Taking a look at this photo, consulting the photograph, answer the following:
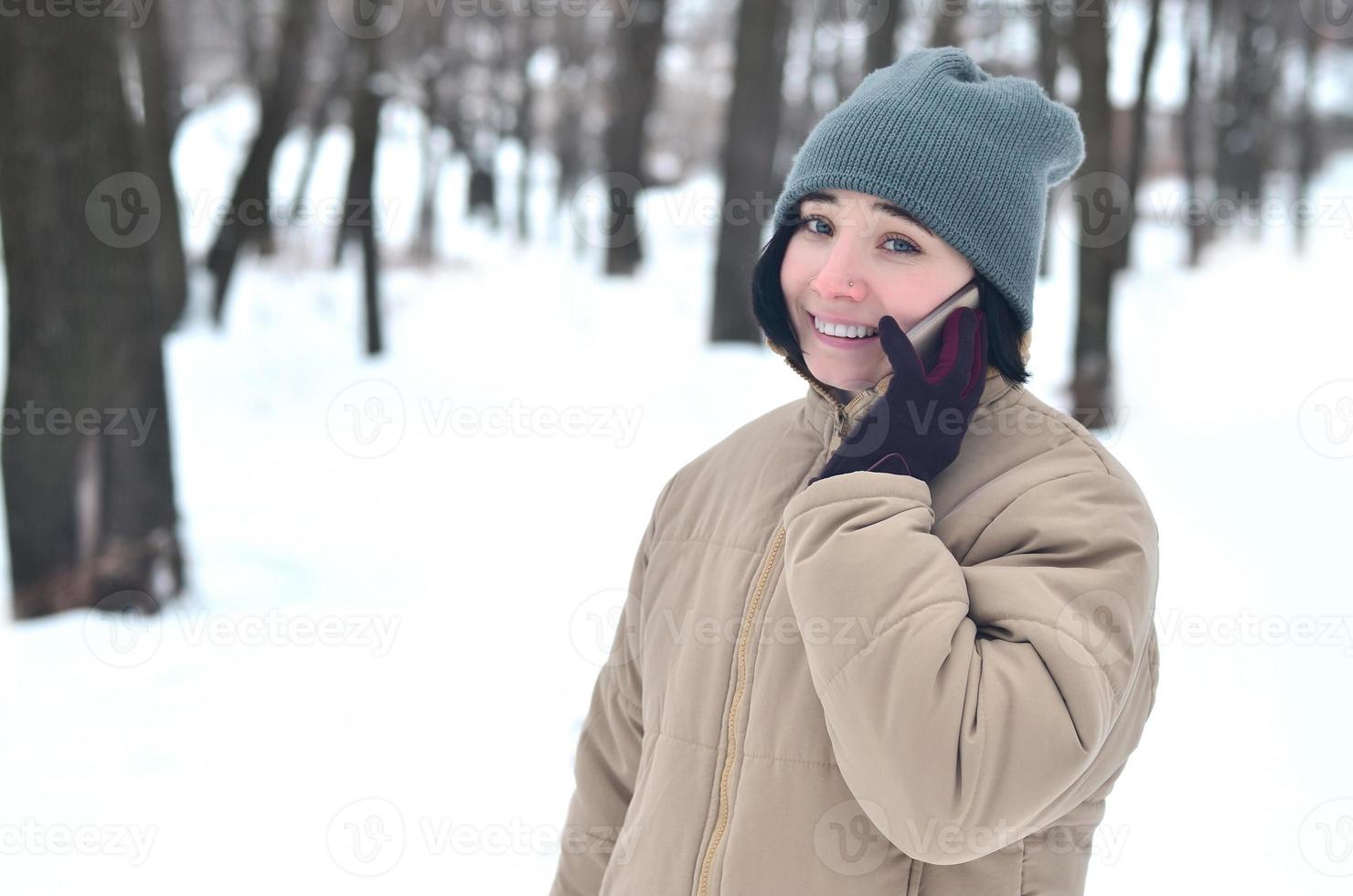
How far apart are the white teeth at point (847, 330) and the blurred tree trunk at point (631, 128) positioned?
13.4m

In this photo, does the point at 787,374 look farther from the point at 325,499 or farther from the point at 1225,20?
the point at 1225,20

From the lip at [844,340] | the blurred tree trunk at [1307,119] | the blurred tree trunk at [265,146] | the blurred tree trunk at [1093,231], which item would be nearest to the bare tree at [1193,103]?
the blurred tree trunk at [1307,119]

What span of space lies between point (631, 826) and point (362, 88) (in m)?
10.1

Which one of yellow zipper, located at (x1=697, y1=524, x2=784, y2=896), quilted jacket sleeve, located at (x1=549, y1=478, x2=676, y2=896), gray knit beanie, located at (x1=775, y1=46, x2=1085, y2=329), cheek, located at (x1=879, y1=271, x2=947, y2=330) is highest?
gray knit beanie, located at (x1=775, y1=46, x2=1085, y2=329)

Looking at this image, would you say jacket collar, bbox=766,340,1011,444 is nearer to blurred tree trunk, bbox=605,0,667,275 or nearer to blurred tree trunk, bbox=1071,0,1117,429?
blurred tree trunk, bbox=1071,0,1117,429

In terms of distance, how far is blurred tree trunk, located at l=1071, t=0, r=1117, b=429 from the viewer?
28.2ft

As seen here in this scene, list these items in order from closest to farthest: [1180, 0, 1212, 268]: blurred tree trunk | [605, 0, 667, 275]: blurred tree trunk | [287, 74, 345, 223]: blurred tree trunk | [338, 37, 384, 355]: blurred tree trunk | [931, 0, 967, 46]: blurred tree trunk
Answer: [338, 37, 384, 355]: blurred tree trunk
[931, 0, 967, 46]: blurred tree trunk
[605, 0, 667, 275]: blurred tree trunk
[287, 74, 345, 223]: blurred tree trunk
[1180, 0, 1212, 268]: blurred tree trunk

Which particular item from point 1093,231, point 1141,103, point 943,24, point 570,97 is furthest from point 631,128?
point 570,97

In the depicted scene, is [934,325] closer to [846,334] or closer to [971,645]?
[846,334]

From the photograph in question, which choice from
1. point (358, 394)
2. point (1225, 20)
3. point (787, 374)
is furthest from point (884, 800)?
point (1225, 20)

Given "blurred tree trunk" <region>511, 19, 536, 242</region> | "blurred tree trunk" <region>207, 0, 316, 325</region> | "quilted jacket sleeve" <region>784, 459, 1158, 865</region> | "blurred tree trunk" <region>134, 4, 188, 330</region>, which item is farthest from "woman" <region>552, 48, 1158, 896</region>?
"blurred tree trunk" <region>511, 19, 536, 242</region>

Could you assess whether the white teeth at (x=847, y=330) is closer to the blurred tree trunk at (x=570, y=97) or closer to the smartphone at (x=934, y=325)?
the smartphone at (x=934, y=325)

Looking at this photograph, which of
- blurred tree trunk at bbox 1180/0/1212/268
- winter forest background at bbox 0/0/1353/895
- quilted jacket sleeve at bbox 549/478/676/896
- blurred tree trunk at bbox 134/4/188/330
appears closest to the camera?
quilted jacket sleeve at bbox 549/478/676/896

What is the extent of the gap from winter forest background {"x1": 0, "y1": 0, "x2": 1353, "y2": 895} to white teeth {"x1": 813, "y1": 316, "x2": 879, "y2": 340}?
7.65 ft
